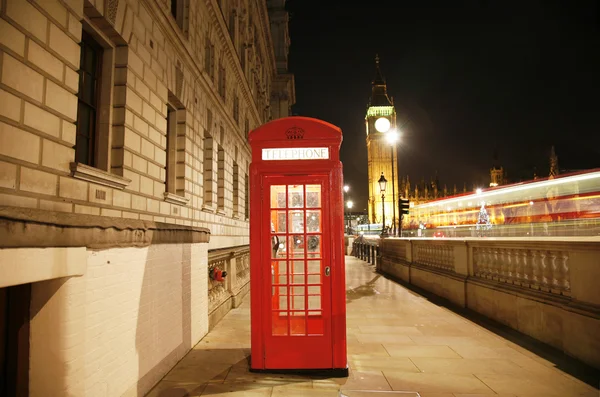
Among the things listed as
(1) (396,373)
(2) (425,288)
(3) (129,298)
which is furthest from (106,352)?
(2) (425,288)

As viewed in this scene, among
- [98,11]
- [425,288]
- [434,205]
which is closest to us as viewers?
[98,11]

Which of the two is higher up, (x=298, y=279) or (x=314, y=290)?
(x=298, y=279)

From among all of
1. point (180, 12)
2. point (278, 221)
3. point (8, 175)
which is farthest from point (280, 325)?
point (180, 12)

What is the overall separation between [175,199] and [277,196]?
2846 mm

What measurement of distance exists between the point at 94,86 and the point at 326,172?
3.10 m

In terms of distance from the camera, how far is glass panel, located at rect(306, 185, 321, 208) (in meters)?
5.02

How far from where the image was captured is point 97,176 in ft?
14.6

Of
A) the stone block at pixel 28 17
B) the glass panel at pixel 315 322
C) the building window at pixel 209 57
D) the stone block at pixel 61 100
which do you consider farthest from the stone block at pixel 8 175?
the building window at pixel 209 57

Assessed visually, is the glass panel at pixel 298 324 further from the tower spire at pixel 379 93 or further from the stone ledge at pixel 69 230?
the tower spire at pixel 379 93

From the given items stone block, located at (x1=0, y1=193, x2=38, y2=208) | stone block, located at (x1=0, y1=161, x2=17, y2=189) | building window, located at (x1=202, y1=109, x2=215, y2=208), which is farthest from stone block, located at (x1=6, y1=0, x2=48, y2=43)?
building window, located at (x1=202, y1=109, x2=215, y2=208)

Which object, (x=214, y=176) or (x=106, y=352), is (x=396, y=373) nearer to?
(x=106, y=352)

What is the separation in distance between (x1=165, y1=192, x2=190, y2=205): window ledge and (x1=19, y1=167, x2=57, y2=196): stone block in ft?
10.1

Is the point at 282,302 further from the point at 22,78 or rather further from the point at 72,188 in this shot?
the point at 22,78

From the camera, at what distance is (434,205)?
114ft
